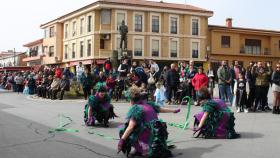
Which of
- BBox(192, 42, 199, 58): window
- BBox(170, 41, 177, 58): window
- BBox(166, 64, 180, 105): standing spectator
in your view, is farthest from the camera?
BBox(192, 42, 199, 58): window

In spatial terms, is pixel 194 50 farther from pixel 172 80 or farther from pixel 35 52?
pixel 172 80

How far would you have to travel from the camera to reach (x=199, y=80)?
17547 mm

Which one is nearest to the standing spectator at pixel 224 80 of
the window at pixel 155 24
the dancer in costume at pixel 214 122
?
the dancer in costume at pixel 214 122

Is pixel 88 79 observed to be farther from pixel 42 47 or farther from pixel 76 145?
pixel 42 47

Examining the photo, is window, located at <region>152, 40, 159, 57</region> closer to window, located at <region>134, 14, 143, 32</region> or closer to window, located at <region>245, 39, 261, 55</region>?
window, located at <region>134, 14, 143, 32</region>

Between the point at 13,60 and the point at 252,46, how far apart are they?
60.8 m

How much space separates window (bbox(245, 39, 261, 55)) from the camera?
60.6 metres

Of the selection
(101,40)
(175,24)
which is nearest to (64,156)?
(101,40)

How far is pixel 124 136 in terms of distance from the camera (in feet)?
23.7

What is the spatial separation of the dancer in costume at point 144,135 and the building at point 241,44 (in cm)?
5093

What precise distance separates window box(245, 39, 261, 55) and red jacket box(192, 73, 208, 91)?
4485cm

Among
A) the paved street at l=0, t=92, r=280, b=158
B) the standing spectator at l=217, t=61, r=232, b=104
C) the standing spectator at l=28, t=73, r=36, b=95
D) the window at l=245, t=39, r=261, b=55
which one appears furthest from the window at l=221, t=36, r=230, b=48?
the paved street at l=0, t=92, r=280, b=158

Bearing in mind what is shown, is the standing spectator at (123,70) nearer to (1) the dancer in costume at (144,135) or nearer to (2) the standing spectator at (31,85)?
(2) the standing spectator at (31,85)

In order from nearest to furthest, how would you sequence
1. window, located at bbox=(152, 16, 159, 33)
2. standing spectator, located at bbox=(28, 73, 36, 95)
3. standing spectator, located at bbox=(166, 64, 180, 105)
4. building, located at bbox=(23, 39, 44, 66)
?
standing spectator, located at bbox=(166, 64, 180, 105)
standing spectator, located at bbox=(28, 73, 36, 95)
window, located at bbox=(152, 16, 159, 33)
building, located at bbox=(23, 39, 44, 66)
